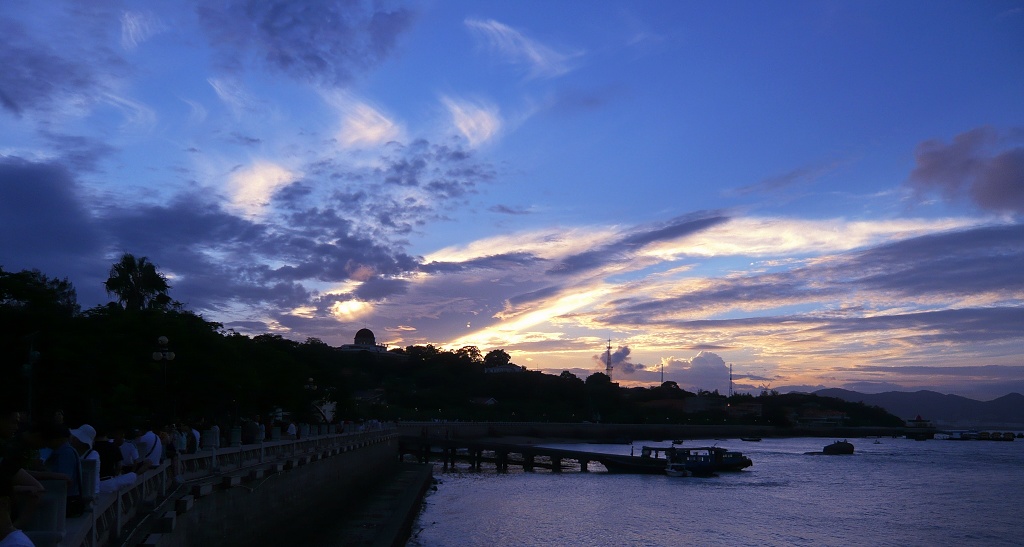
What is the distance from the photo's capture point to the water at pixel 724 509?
38656 mm

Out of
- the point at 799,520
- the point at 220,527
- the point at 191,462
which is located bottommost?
the point at 799,520

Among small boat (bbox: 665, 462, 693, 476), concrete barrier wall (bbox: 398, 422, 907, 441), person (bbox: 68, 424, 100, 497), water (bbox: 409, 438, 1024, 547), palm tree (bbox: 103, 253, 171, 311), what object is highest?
palm tree (bbox: 103, 253, 171, 311)

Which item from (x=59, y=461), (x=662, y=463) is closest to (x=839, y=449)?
(x=662, y=463)

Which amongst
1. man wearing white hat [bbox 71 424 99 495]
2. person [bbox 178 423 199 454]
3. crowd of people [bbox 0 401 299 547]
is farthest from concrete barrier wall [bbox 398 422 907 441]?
man wearing white hat [bbox 71 424 99 495]

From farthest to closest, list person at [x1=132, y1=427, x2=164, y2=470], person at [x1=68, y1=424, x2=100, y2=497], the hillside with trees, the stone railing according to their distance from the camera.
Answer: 1. the hillside with trees
2. person at [x1=132, y1=427, x2=164, y2=470]
3. person at [x1=68, y1=424, x2=100, y2=497]
4. the stone railing

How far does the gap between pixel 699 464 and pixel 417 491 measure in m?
40.1

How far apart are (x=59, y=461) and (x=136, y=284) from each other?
4477 cm

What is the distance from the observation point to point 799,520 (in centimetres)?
4594

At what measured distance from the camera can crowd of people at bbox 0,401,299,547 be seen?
5062 millimetres

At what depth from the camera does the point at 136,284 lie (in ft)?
162

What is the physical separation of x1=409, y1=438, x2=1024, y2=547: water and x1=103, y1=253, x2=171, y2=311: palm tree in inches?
824

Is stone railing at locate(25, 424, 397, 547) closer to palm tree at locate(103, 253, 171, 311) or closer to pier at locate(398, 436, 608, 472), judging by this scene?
palm tree at locate(103, 253, 171, 311)

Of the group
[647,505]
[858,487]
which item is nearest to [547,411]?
[858,487]

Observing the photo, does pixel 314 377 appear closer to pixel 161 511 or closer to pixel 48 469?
pixel 161 511
